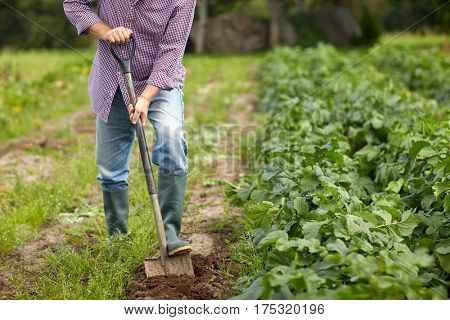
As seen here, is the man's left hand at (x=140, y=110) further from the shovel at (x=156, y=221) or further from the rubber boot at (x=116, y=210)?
the rubber boot at (x=116, y=210)

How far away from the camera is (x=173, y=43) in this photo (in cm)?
361

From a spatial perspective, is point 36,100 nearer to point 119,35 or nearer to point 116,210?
point 116,210

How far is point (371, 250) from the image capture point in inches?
119

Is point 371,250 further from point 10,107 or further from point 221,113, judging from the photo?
point 10,107

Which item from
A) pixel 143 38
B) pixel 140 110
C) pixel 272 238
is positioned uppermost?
pixel 143 38

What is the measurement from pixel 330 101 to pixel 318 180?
2798 millimetres

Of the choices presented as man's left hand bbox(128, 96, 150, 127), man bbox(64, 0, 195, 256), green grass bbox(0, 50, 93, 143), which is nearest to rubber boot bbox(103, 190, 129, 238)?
man bbox(64, 0, 195, 256)

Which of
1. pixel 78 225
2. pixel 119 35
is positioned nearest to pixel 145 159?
pixel 119 35

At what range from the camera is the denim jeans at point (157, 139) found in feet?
11.7

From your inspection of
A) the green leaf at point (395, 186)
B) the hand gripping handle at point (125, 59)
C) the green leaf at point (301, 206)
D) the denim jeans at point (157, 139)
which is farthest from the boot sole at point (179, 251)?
the green leaf at point (395, 186)

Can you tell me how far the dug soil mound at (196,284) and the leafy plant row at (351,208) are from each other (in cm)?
17

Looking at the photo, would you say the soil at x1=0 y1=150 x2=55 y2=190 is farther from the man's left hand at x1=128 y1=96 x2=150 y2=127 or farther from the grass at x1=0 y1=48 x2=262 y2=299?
the man's left hand at x1=128 y1=96 x2=150 y2=127

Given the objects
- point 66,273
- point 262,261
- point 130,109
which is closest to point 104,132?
point 130,109

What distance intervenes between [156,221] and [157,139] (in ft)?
1.32
